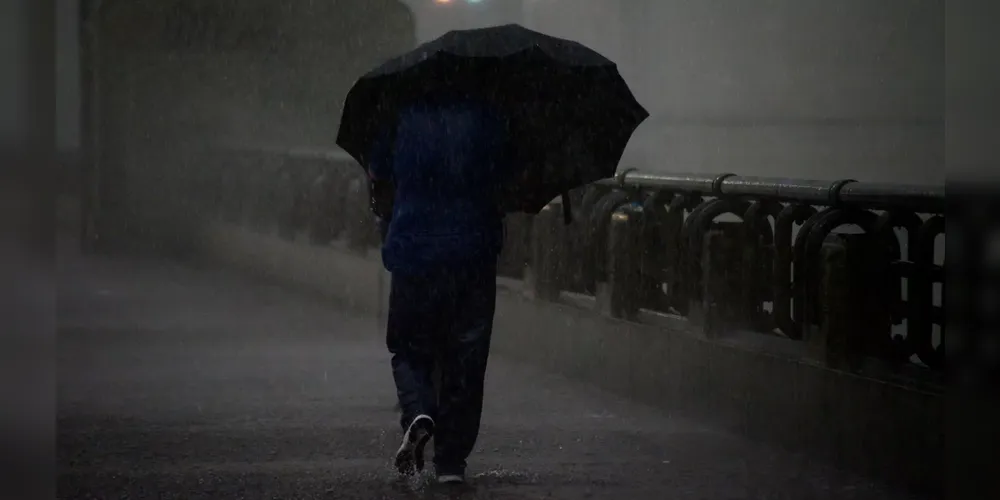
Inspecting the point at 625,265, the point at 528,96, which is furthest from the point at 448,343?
the point at 625,265

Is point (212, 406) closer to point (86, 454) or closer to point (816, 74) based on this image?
point (86, 454)

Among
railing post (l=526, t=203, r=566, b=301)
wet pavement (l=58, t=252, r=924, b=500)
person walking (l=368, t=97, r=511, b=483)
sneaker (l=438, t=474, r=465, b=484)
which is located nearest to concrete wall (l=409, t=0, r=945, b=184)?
railing post (l=526, t=203, r=566, b=301)

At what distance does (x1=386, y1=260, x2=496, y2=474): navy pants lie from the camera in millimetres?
6188

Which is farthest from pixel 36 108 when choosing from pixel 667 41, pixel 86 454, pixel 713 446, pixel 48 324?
pixel 667 41

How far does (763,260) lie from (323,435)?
87.0 inches

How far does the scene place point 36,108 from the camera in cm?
425

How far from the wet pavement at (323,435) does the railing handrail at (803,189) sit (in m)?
1.12

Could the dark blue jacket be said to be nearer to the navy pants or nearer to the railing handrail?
the navy pants

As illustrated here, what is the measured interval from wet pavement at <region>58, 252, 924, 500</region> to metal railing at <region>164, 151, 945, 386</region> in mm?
551

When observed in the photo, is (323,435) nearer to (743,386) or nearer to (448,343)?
(448,343)

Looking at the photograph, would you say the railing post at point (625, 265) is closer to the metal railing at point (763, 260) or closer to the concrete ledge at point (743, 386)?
the metal railing at point (763, 260)

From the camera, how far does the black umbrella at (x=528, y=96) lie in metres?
6.17

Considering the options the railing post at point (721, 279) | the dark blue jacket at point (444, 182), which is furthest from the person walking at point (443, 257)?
the railing post at point (721, 279)

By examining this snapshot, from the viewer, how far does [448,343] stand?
247 inches
